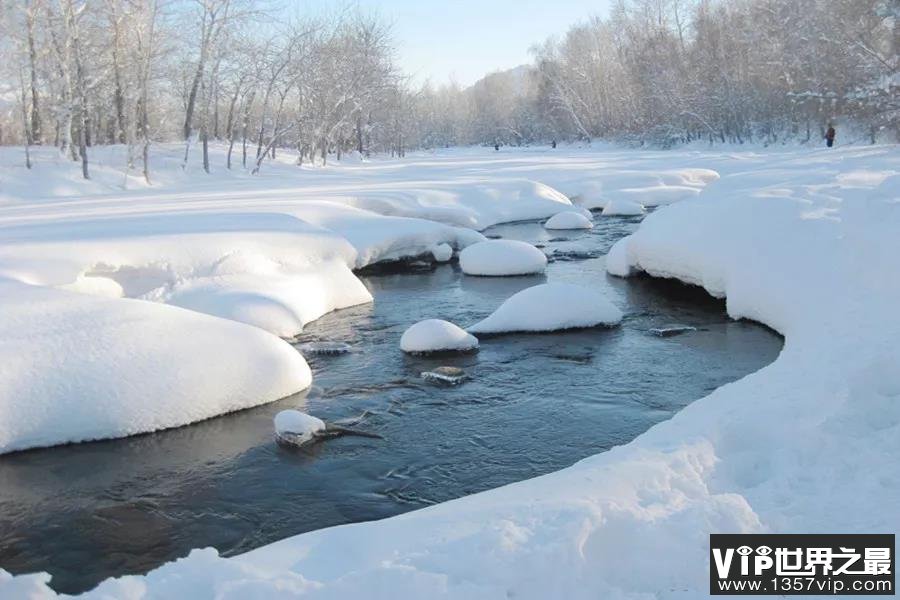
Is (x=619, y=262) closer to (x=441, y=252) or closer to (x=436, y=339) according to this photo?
(x=441, y=252)

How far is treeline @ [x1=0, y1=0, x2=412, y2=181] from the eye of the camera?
24406 millimetres

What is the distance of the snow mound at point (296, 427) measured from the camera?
20.8 ft

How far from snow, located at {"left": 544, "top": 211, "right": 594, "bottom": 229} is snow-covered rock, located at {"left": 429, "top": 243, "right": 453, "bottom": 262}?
450 cm

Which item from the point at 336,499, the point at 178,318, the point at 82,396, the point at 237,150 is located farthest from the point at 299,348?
the point at 237,150

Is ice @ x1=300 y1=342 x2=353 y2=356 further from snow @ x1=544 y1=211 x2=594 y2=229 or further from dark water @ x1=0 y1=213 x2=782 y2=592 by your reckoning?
snow @ x1=544 y1=211 x2=594 y2=229

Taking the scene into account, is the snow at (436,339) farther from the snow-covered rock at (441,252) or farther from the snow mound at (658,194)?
the snow mound at (658,194)

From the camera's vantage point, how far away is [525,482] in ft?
15.1

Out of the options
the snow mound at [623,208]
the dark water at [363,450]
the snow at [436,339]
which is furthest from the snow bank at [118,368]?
the snow mound at [623,208]

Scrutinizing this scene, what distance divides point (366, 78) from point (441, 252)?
29960mm

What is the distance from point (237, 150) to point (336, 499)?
113 feet

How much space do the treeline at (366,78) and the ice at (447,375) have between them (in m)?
18.8

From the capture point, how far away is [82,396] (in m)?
6.61

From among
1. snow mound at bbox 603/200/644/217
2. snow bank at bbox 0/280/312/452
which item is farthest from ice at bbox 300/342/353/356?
snow mound at bbox 603/200/644/217

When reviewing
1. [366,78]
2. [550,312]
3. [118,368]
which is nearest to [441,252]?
[550,312]
